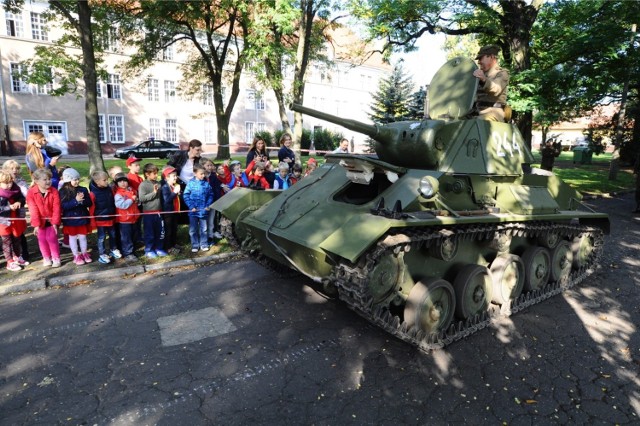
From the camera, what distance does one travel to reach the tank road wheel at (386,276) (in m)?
4.22

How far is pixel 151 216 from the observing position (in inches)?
311

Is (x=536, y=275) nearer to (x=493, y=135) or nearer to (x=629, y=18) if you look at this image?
(x=493, y=135)

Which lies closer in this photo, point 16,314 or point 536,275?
point 16,314

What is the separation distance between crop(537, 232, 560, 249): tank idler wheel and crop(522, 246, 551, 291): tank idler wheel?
5.3 inches

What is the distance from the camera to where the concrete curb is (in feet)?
21.2

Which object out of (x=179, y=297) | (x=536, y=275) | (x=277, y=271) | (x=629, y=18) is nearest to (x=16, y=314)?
(x=179, y=297)

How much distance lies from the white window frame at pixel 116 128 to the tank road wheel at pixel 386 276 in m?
36.4

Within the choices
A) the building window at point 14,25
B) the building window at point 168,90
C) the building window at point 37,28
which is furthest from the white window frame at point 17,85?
the building window at point 168,90

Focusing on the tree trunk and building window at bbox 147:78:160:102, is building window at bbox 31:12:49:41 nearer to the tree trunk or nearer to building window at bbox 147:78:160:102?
building window at bbox 147:78:160:102

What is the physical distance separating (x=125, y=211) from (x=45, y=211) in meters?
1.19

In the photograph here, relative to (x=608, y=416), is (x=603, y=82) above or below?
above

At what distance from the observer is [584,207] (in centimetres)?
759

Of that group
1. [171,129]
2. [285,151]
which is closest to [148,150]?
[171,129]

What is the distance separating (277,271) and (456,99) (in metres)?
3.84
